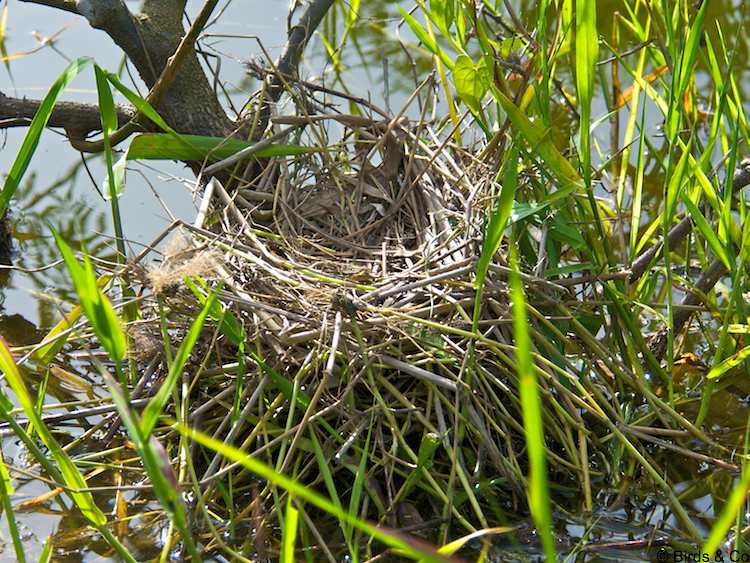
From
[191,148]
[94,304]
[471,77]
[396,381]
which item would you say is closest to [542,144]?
[471,77]

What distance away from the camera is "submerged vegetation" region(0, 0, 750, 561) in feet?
4.48

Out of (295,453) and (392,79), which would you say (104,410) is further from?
(392,79)

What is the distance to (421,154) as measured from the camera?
1847 millimetres

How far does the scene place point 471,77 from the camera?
149 centimetres

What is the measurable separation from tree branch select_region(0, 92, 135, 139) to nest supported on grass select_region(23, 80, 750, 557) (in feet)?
1.26

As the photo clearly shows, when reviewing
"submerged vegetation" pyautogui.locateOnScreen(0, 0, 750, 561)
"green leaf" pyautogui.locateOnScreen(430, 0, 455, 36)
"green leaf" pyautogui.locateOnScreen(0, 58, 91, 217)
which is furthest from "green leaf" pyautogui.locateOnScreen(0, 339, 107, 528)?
"green leaf" pyautogui.locateOnScreen(430, 0, 455, 36)

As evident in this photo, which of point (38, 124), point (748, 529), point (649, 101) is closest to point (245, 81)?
point (649, 101)

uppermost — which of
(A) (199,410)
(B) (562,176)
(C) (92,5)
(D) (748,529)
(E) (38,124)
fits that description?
(C) (92,5)

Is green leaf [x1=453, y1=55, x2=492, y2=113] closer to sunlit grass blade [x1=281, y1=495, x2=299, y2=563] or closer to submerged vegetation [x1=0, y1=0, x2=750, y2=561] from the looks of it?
submerged vegetation [x1=0, y1=0, x2=750, y2=561]

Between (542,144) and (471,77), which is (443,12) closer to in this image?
(471,77)

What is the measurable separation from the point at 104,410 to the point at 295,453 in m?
0.30

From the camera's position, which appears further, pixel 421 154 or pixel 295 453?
pixel 421 154

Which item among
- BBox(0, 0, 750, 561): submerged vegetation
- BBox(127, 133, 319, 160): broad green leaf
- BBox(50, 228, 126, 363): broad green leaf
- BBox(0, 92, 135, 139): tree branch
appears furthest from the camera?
BBox(0, 92, 135, 139): tree branch

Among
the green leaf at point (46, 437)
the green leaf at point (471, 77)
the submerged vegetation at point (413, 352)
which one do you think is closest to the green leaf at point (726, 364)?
the submerged vegetation at point (413, 352)
